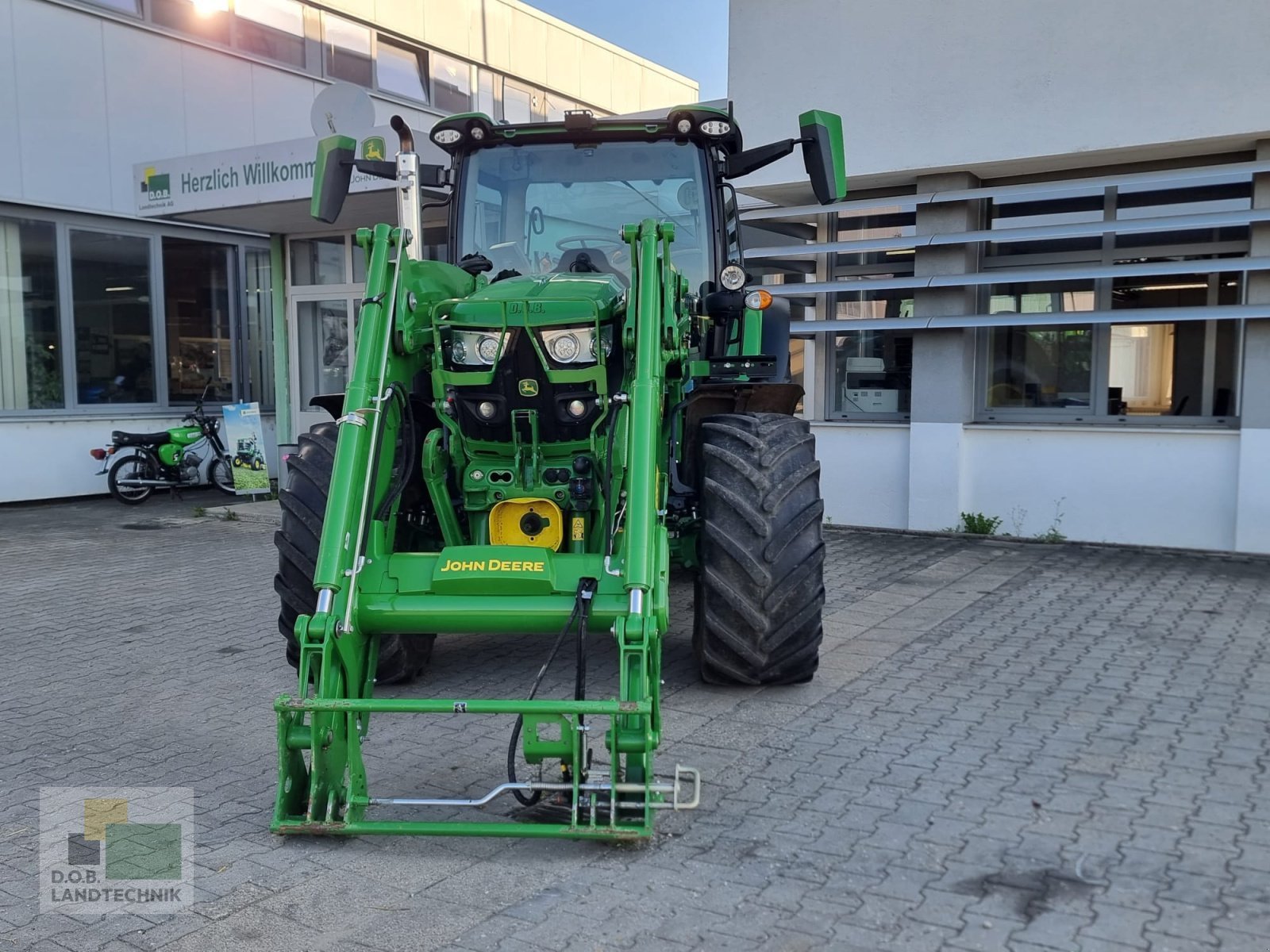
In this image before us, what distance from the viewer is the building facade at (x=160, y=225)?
40.1 feet

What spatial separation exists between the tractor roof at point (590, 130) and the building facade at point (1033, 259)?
447 centimetres

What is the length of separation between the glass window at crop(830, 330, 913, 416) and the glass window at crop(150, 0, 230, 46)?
30.1ft

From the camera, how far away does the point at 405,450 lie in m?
4.77

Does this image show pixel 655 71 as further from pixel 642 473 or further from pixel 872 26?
pixel 642 473

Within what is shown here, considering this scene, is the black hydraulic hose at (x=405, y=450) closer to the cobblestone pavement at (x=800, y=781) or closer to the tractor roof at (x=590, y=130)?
the cobblestone pavement at (x=800, y=781)

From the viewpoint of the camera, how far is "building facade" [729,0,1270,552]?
859cm

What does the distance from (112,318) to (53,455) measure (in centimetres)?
187

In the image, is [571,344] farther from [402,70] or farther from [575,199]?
[402,70]

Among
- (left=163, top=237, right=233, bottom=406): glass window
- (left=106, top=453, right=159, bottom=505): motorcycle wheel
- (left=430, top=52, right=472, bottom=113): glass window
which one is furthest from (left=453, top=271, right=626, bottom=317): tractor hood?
(left=430, top=52, right=472, bottom=113): glass window

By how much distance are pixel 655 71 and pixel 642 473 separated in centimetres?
2295

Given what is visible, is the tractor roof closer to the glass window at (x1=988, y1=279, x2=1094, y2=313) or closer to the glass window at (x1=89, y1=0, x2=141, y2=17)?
the glass window at (x1=988, y1=279, x2=1094, y2=313)

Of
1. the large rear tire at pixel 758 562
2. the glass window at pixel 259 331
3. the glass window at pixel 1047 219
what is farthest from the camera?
the glass window at pixel 259 331

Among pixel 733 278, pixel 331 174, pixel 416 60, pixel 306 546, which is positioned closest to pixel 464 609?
pixel 306 546

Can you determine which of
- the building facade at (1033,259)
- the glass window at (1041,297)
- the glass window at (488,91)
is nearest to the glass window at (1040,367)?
the building facade at (1033,259)
